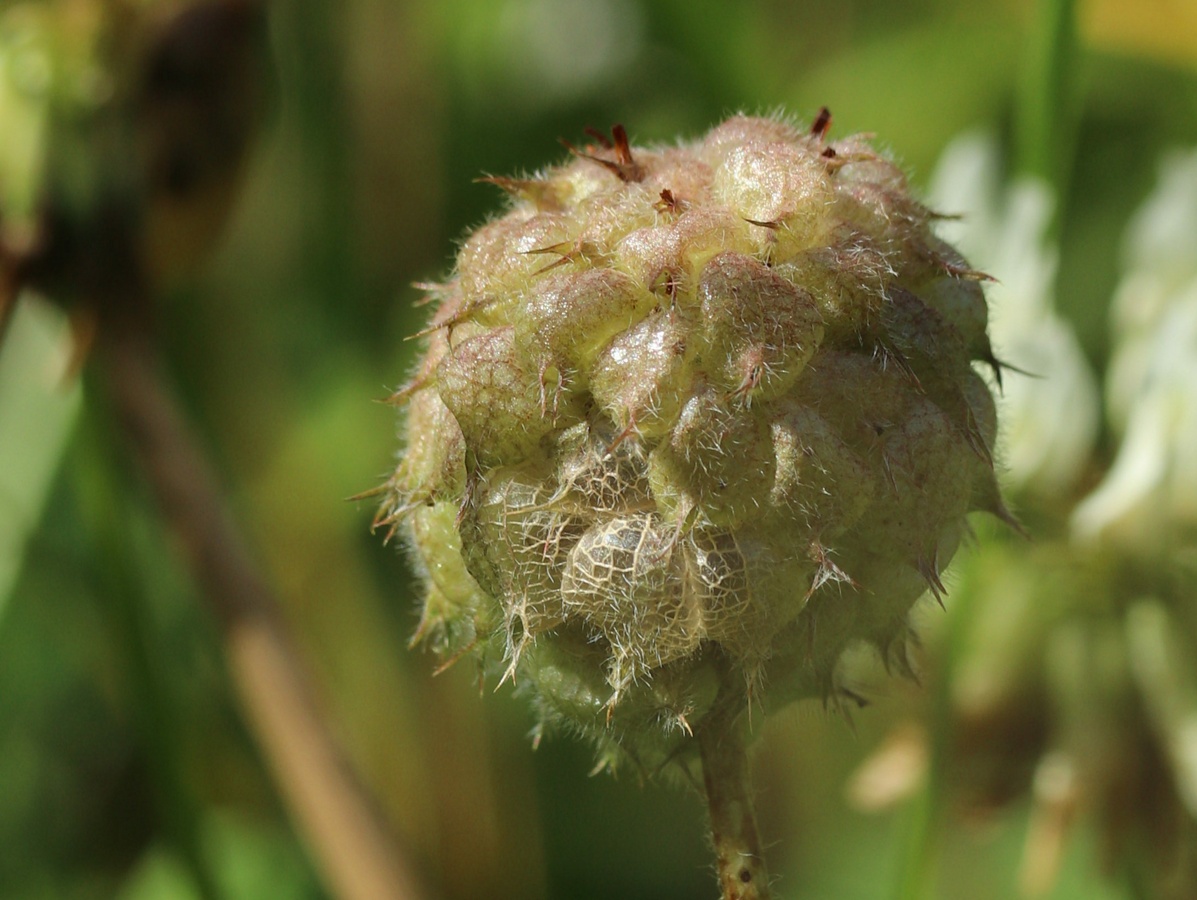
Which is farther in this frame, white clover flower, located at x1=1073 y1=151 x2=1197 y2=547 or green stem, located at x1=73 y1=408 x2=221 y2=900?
green stem, located at x1=73 y1=408 x2=221 y2=900

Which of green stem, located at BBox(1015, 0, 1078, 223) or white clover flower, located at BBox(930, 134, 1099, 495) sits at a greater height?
green stem, located at BBox(1015, 0, 1078, 223)

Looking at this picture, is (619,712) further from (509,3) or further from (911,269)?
(509,3)

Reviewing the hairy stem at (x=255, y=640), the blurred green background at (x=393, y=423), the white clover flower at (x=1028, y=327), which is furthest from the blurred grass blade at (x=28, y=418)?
the white clover flower at (x=1028, y=327)

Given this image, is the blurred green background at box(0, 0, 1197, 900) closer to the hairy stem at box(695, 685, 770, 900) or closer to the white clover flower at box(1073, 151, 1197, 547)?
the white clover flower at box(1073, 151, 1197, 547)

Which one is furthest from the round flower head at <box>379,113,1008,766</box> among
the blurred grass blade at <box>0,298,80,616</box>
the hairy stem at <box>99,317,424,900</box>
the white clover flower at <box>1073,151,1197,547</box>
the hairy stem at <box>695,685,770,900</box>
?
the blurred grass blade at <box>0,298,80,616</box>

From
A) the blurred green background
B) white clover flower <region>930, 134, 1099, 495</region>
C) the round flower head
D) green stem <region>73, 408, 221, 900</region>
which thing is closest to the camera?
the round flower head

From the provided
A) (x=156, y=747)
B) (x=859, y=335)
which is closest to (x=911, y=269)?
(x=859, y=335)

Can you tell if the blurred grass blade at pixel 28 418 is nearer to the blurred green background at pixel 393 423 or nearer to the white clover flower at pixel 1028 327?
the blurred green background at pixel 393 423
